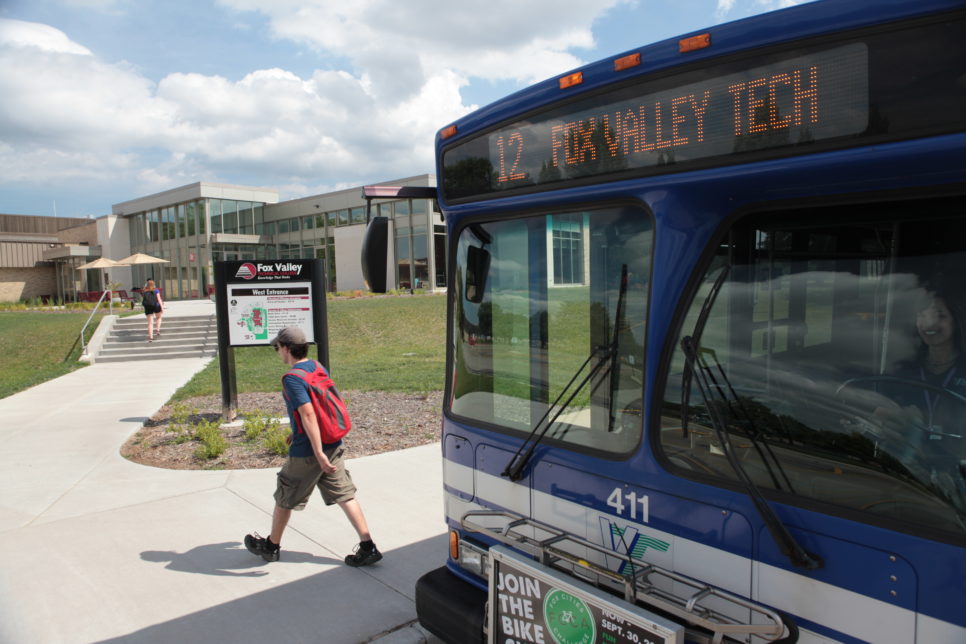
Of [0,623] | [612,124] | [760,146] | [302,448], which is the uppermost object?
[612,124]

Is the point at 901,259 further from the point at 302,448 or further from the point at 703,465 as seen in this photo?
the point at 302,448

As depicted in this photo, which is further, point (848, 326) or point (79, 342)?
point (79, 342)

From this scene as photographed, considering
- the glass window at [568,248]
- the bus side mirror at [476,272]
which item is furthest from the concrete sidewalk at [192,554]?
the glass window at [568,248]

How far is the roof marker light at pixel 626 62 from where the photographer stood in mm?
2264

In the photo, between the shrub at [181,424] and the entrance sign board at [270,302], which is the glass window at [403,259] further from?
the entrance sign board at [270,302]

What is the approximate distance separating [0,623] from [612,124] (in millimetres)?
4308

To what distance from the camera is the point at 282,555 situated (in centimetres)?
464

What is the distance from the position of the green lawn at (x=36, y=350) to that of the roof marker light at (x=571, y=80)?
12.7 m

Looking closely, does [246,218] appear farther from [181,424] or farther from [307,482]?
[307,482]

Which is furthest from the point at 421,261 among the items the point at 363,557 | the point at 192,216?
the point at 363,557

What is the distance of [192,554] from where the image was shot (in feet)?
15.4

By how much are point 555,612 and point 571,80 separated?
6.41 feet

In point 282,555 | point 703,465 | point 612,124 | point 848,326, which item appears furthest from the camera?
point 282,555

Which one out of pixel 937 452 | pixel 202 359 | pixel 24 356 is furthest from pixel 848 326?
pixel 24 356
